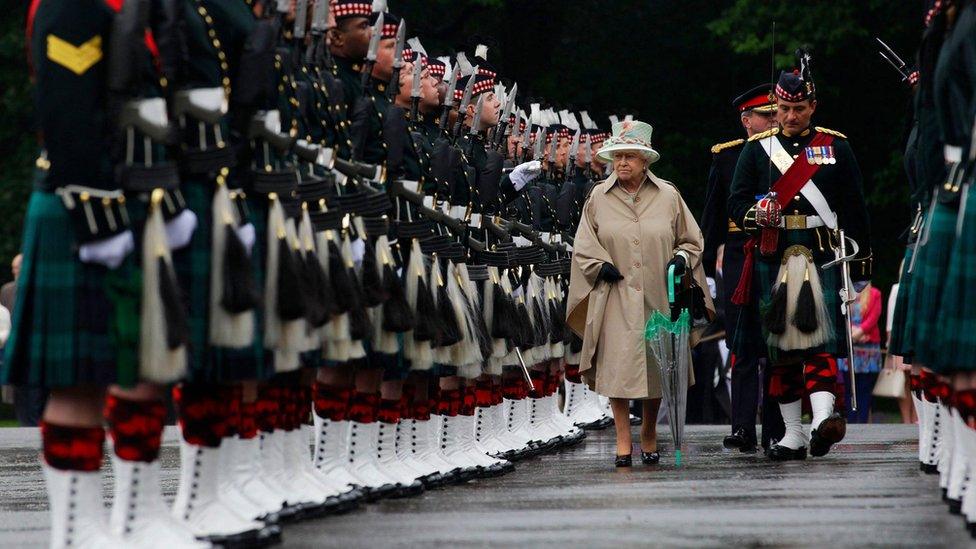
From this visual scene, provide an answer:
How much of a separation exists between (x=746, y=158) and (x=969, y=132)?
5040 millimetres

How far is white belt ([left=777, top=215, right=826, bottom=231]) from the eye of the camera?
437 inches

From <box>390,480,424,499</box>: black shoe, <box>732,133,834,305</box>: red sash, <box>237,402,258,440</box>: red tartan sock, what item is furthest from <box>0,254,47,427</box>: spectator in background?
<box>237,402,258,440</box>: red tartan sock

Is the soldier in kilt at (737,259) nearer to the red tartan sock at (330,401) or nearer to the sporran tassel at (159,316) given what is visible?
the red tartan sock at (330,401)

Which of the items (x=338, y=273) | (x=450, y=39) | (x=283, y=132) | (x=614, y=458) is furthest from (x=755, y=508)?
(x=450, y=39)

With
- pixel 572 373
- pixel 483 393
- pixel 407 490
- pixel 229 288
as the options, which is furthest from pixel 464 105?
pixel 229 288

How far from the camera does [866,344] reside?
1838 centimetres

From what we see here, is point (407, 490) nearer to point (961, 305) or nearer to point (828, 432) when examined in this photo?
point (828, 432)

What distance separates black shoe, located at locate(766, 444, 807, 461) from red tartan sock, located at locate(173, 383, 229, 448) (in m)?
5.00

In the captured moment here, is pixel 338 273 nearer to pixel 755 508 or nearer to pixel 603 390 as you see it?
pixel 755 508

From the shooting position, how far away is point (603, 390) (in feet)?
35.9

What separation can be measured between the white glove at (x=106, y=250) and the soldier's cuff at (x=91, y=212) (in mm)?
13

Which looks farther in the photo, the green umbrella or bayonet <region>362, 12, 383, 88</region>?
the green umbrella

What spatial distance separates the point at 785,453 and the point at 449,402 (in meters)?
2.14

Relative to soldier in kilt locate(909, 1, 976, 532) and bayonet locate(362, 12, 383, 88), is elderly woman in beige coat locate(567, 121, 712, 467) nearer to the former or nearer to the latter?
bayonet locate(362, 12, 383, 88)
